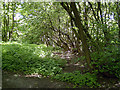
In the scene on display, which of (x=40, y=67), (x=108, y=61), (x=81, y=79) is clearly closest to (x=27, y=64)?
(x=40, y=67)

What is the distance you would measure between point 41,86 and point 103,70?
91.7 inches

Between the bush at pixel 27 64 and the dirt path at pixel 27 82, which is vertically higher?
the bush at pixel 27 64

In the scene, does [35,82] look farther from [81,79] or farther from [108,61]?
[108,61]

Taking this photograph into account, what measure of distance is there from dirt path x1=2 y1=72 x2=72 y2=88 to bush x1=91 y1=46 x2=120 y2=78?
140 centimetres

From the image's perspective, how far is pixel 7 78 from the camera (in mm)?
4441

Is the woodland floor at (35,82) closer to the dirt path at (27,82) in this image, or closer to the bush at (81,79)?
the dirt path at (27,82)

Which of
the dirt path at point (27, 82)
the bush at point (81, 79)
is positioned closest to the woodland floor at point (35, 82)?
the dirt path at point (27, 82)

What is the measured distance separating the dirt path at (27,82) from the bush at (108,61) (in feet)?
4.58

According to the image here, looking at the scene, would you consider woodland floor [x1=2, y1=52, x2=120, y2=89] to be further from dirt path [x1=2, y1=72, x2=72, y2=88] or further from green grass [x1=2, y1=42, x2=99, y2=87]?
green grass [x1=2, y1=42, x2=99, y2=87]

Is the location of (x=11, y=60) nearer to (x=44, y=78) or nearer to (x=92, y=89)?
(x=44, y=78)

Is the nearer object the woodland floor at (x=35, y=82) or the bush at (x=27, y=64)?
the woodland floor at (x=35, y=82)

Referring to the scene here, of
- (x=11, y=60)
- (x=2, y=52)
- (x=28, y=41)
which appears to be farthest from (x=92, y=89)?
(x=28, y=41)

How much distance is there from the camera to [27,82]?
4461 mm

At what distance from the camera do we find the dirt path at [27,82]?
13.4 feet
